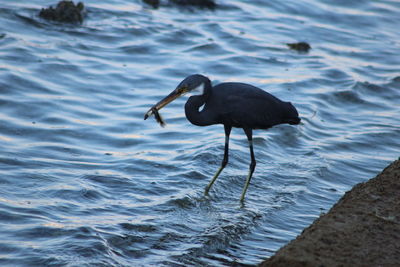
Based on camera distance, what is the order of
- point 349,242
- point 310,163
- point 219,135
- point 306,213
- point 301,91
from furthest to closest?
point 301,91 < point 219,135 < point 310,163 < point 306,213 < point 349,242

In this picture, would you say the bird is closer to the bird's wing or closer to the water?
the bird's wing

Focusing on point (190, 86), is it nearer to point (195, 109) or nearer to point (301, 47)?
point (195, 109)

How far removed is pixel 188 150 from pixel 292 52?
185 inches

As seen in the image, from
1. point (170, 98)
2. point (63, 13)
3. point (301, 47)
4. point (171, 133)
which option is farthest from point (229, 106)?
point (301, 47)

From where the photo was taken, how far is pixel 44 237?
5785 millimetres

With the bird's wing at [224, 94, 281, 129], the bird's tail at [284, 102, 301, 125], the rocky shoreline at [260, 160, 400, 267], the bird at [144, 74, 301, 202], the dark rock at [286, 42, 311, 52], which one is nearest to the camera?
the rocky shoreline at [260, 160, 400, 267]

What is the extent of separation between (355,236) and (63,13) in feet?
27.0

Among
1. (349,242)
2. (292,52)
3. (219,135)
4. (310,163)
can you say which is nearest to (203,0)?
(292,52)

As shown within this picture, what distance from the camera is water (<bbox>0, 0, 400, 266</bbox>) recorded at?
6023 millimetres

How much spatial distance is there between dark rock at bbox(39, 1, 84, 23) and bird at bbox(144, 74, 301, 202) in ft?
17.5

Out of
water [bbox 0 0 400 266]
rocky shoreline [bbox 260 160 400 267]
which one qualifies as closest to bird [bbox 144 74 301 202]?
water [bbox 0 0 400 266]

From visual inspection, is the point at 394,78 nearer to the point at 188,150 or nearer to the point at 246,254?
the point at 188,150

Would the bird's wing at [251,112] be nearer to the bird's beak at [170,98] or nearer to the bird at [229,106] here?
the bird at [229,106]

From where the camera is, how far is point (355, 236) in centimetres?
459
